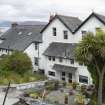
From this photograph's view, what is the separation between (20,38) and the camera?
5166 centimetres

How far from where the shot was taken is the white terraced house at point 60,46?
38438 millimetres

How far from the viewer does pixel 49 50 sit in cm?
4341

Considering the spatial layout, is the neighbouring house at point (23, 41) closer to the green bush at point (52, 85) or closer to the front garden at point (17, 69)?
the front garden at point (17, 69)

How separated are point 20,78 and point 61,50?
6.88 m

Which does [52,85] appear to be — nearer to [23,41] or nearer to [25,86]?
[25,86]

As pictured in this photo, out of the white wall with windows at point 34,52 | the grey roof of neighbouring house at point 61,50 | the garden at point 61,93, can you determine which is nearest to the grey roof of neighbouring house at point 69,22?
the grey roof of neighbouring house at point 61,50

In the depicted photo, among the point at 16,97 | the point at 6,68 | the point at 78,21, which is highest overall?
the point at 78,21

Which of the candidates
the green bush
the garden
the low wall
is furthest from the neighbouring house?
the garden

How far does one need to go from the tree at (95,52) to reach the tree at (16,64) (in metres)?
14.1

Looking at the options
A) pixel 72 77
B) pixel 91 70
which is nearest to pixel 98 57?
pixel 91 70

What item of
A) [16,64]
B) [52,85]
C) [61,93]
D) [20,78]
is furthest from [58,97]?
[16,64]

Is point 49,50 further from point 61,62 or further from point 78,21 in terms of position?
point 78,21

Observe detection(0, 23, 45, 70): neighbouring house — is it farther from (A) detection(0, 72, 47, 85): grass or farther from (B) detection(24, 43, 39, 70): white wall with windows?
(A) detection(0, 72, 47, 85): grass

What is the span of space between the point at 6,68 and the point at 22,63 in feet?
7.55
